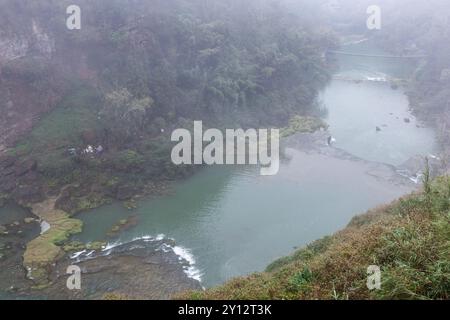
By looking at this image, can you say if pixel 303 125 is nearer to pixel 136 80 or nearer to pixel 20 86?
pixel 136 80

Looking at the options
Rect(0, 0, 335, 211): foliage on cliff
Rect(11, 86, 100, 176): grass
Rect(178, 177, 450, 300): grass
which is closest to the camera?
Rect(178, 177, 450, 300): grass

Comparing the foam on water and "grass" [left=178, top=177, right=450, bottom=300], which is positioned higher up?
"grass" [left=178, top=177, right=450, bottom=300]

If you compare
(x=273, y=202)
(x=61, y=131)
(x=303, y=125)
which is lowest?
(x=273, y=202)

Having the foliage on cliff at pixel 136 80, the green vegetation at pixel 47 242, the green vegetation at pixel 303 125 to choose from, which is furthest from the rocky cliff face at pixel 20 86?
the green vegetation at pixel 303 125

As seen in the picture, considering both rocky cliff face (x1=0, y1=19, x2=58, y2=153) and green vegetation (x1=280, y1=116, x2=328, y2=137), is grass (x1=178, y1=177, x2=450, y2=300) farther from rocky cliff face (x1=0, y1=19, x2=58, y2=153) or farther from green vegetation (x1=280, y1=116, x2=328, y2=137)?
green vegetation (x1=280, y1=116, x2=328, y2=137)

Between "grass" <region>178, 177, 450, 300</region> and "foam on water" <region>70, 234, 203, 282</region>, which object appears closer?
"grass" <region>178, 177, 450, 300</region>

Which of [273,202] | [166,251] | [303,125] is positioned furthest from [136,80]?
[166,251]

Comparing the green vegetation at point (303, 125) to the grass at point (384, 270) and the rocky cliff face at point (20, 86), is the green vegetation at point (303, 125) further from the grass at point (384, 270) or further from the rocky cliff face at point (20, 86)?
the grass at point (384, 270)

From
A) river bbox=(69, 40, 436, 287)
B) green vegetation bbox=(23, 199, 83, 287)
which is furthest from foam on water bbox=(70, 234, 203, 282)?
green vegetation bbox=(23, 199, 83, 287)
